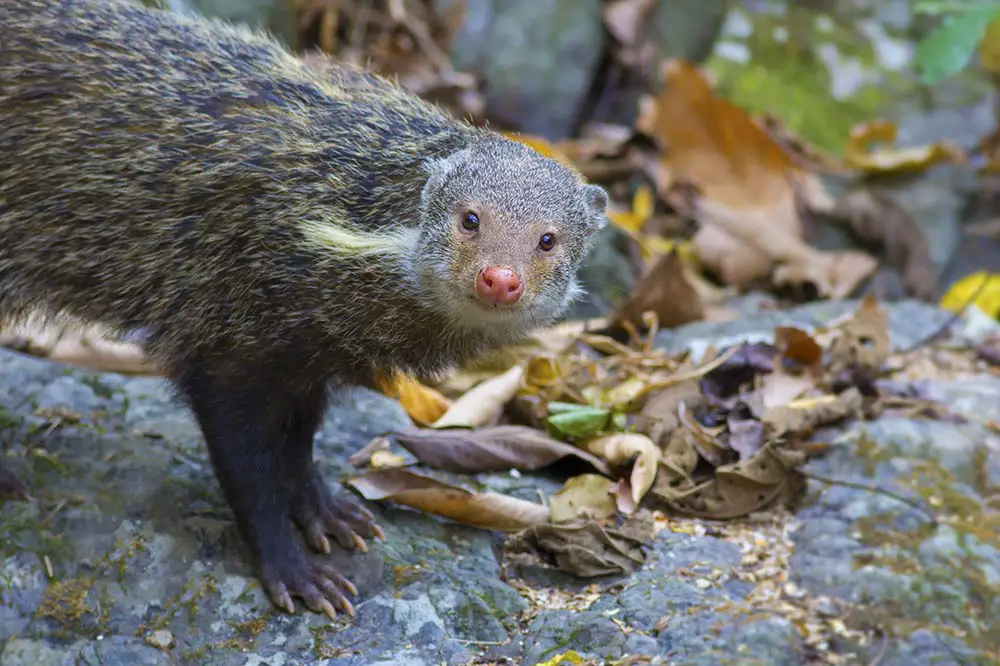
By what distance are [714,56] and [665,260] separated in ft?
15.0

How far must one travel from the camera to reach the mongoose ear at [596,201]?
4.46 meters

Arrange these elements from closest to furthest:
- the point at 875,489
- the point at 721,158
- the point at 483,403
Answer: the point at 875,489 → the point at 483,403 → the point at 721,158

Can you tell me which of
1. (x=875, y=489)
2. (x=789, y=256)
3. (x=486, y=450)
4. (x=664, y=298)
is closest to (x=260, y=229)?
(x=486, y=450)

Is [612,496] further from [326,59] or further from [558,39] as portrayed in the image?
[558,39]

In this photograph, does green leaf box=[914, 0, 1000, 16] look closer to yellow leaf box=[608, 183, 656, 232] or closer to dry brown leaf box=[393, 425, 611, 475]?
yellow leaf box=[608, 183, 656, 232]

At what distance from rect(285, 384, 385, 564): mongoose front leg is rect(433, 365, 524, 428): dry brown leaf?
2.35 feet

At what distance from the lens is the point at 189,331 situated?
4.23 meters

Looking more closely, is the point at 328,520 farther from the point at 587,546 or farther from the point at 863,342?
the point at 863,342

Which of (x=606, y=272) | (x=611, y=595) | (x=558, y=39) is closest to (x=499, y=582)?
(x=611, y=595)

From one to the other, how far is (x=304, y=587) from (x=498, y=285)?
1338 mm

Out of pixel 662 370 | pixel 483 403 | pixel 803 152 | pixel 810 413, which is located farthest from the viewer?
pixel 803 152

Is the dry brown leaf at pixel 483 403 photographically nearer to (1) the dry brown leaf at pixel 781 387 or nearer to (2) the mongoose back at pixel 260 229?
(2) the mongoose back at pixel 260 229

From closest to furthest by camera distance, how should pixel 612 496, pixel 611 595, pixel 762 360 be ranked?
pixel 611 595, pixel 612 496, pixel 762 360

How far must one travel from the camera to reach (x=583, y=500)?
470 centimetres
